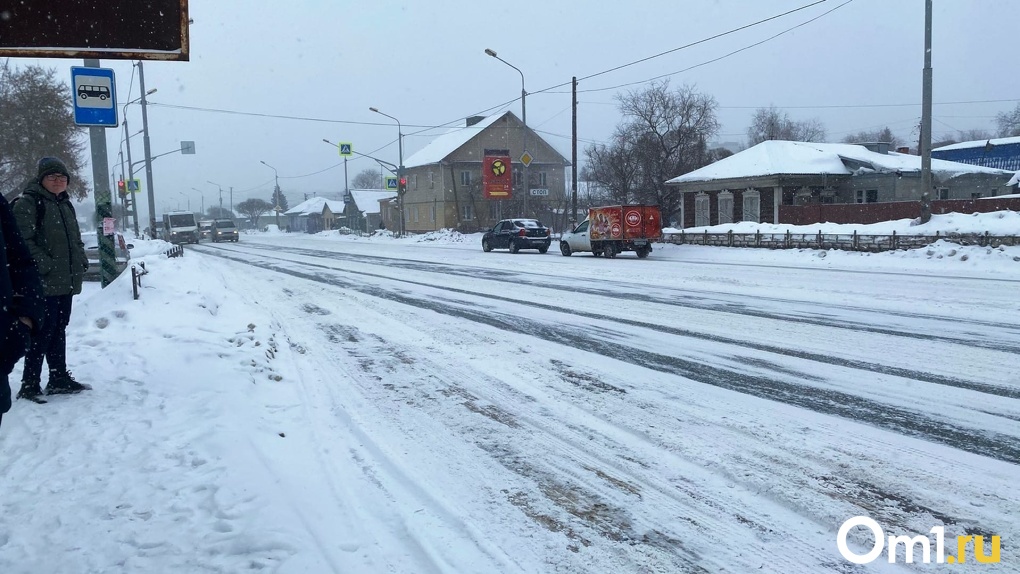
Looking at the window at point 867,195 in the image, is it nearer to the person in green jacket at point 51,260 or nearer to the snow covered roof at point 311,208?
the person in green jacket at point 51,260

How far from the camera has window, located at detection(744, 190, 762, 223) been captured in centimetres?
3762

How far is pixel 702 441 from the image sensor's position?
16.0 ft

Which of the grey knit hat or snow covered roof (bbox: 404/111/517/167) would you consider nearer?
the grey knit hat

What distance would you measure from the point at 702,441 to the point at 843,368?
277 centimetres

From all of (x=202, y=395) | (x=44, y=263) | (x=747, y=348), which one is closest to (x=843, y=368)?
Answer: (x=747, y=348)

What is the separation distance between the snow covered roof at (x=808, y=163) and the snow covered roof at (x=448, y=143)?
26.4 meters

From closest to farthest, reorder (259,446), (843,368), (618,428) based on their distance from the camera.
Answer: (259,446), (618,428), (843,368)

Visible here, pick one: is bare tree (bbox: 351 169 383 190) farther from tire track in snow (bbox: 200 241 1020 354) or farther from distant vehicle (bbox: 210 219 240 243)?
tire track in snow (bbox: 200 241 1020 354)

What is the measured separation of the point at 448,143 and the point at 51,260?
61084mm

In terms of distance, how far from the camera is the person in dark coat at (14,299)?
2.99 meters

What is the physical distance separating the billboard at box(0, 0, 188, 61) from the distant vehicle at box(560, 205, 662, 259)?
21252 millimetres

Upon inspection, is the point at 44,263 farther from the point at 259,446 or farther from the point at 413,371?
the point at 413,371

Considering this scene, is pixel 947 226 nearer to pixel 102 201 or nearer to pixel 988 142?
pixel 102 201

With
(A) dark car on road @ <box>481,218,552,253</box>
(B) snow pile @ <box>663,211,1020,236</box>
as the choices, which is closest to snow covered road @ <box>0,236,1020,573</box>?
(B) snow pile @ <box>663,211,1020,236</box>
